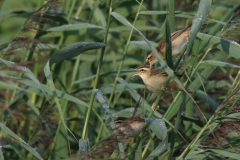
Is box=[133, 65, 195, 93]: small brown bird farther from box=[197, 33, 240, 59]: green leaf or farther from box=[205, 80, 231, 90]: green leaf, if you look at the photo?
box=[205, 80, 231, 90]: green leaf

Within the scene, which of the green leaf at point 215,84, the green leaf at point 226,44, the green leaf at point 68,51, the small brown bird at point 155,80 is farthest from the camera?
the green leaf at point 215,84

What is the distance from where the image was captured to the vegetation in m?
1.75

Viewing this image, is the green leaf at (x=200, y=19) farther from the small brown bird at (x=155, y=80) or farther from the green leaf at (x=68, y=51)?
the small brown bird at (x=155, y=80)

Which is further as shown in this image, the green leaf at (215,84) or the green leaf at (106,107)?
the green leaf at (215,84)

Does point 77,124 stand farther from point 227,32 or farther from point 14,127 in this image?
point 227,32

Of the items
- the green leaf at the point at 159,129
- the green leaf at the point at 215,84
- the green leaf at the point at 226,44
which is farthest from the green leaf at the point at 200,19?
the green leaf at the point at 215,84

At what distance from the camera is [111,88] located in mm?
2961

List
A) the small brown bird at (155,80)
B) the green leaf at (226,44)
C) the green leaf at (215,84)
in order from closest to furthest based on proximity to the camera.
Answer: the green leaf at (226,44) < the small brown bird at (155,80) < the green leaf at (215,84)

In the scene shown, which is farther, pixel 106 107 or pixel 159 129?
pixel 106 107

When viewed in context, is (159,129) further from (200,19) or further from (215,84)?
(215,84)

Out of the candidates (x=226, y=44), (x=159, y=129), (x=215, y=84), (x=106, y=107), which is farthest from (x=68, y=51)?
(x=215, y=84)

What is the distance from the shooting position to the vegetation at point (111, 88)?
5.74 ft

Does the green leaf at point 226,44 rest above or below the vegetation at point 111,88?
above

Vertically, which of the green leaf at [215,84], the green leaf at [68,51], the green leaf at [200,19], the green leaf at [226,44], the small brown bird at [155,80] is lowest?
the green leaf at [215,84]
